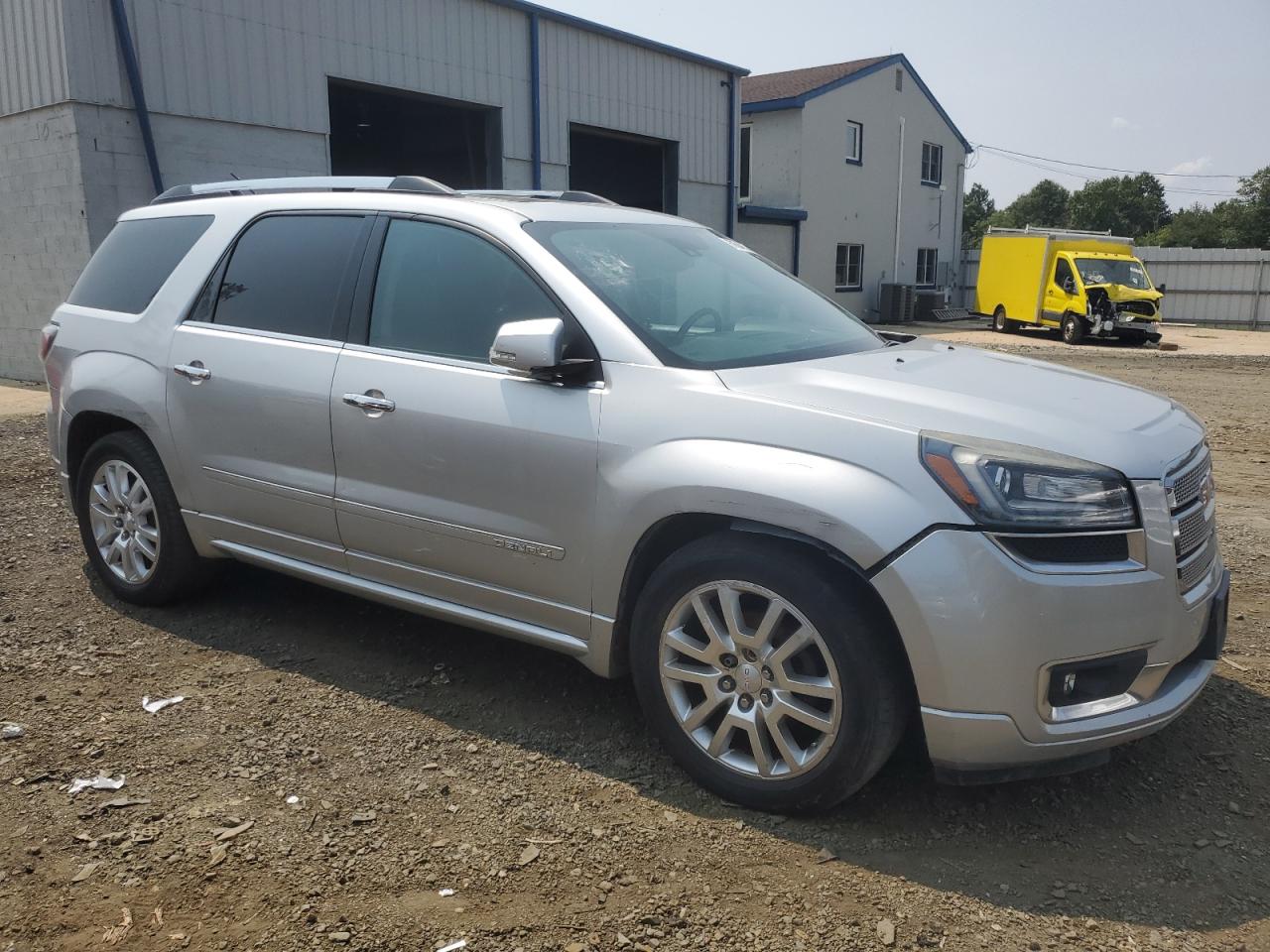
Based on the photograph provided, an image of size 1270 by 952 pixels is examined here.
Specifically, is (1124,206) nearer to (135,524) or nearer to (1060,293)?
(1060,293)

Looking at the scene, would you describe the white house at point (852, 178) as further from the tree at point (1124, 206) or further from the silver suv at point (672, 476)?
the tree at point (1124, 206)

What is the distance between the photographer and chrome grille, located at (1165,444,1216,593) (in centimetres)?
298

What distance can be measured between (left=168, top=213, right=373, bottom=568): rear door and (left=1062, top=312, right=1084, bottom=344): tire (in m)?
22.2

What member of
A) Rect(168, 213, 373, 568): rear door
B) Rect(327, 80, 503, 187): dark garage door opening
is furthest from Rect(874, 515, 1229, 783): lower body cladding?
Rect(327, 80, 503, 187): dark garage door opening

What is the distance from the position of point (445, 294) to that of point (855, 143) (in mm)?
28448

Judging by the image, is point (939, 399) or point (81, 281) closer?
point (939, 399)

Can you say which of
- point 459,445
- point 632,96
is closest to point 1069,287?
point 632,96

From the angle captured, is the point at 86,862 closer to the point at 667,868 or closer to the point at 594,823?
the point at 594,823

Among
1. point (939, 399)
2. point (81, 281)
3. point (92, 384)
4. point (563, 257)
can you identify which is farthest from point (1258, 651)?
point (81, 281)

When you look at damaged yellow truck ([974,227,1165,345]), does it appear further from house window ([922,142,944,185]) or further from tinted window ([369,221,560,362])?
tinted window ([369,221,560,362])

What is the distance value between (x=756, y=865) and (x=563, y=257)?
2.03m

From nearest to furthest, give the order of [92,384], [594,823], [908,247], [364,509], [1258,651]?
1. [594,823]
2. [364,509]
3. [1258,651]
4. [92,384]
5. [908,247]

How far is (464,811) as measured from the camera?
318cm

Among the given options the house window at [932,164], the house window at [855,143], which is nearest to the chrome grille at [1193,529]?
the house window at [855,143]
